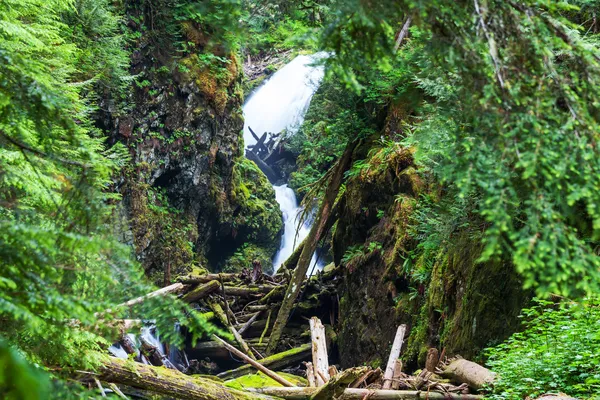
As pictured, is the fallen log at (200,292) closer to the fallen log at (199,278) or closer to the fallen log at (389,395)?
the fallen log at (199,278)

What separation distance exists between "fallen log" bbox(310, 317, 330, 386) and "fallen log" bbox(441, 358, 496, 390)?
6.50 feet

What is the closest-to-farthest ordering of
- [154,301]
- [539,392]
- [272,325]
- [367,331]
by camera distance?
[154,301] < [539,392] < [367,331] < [272,325]

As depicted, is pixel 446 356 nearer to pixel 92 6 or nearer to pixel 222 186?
pixel 92 6

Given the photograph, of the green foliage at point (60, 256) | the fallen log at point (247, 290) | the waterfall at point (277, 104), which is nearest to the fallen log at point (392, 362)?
the green foliage at point (60, 256)

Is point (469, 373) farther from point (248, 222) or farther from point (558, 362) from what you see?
point (248, 222)

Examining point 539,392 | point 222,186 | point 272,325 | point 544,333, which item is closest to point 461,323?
point 544,333

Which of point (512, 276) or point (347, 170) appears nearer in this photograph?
point (512, 276)

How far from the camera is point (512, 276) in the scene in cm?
683

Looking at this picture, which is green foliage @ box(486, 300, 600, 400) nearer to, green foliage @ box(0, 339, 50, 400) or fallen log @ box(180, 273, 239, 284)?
green foliage @ box(0, 339, 50, 400)

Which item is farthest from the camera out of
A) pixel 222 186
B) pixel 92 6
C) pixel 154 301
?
pixel 222 186

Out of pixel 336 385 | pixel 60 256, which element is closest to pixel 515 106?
pixel 60 256

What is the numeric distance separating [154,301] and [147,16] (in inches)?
615

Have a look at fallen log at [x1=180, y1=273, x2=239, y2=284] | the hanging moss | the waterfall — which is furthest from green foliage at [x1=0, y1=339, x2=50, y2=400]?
the waterfall

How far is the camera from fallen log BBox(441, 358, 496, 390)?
5.99 m
